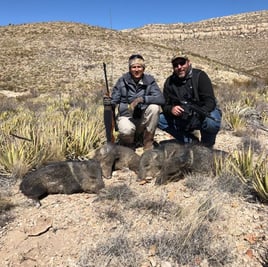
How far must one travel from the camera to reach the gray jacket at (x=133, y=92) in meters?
5.25

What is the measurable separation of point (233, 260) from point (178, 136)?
2.96 meters

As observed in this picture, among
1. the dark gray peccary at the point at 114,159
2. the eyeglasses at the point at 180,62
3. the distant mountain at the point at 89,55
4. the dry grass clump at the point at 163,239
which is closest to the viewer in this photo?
the dry grass clump at the point at 163,239

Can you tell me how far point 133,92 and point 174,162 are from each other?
59.8 inches

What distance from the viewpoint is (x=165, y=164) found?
4219mm

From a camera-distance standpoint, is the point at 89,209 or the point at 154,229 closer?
the point at 154,229

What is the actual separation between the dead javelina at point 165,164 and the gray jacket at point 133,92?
2.91 feet

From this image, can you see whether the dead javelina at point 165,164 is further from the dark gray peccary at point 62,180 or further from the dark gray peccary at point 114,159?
the dark gray peccary at point 62,180

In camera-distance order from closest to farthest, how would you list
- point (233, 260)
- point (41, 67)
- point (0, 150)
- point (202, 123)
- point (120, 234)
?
point (233, 260) → point (120, 234) → point (0, 150) → point (202, 123) → point (41, 67)

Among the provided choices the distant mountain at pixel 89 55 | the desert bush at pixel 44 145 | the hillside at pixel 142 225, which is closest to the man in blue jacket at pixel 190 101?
the hillside at pixel 142 225

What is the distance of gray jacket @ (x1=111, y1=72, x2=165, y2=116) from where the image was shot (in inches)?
207

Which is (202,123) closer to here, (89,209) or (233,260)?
(89,209)

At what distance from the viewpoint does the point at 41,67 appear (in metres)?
29.4

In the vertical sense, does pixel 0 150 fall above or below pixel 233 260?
above

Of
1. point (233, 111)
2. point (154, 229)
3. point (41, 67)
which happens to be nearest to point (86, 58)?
point (41, 67)
